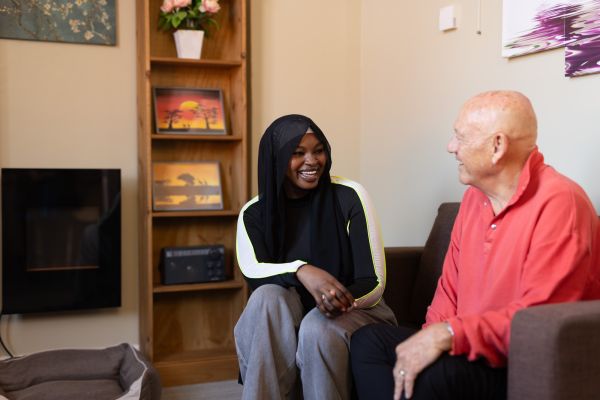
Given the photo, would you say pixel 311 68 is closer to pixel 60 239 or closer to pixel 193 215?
pixel 193 215

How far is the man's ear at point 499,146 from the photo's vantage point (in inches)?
70.0

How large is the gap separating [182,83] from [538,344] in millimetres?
2533

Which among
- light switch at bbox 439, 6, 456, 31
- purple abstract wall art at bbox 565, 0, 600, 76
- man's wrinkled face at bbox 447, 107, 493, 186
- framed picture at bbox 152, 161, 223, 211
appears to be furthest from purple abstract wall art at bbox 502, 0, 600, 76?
framed picture at bbox 152, 161, 223, 211

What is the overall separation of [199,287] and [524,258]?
1.96m

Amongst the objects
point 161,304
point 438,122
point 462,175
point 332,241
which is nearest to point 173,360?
point 161,304

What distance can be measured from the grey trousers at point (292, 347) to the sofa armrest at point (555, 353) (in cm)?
63

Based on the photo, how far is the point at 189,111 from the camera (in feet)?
11.4

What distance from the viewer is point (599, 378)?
1.50 metres

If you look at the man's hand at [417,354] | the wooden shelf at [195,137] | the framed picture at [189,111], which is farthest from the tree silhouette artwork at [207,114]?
the man's hand at [417,354]

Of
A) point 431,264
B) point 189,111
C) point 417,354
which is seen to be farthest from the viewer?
point 189,111

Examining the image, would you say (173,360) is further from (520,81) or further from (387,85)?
(520,81)

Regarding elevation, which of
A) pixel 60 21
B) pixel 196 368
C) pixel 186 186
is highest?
pixel 60 21

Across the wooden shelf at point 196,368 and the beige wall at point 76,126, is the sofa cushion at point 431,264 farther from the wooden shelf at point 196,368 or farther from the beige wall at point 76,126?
the beige wall at point 76,126

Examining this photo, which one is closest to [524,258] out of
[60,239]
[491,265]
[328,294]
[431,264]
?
[491,265]
